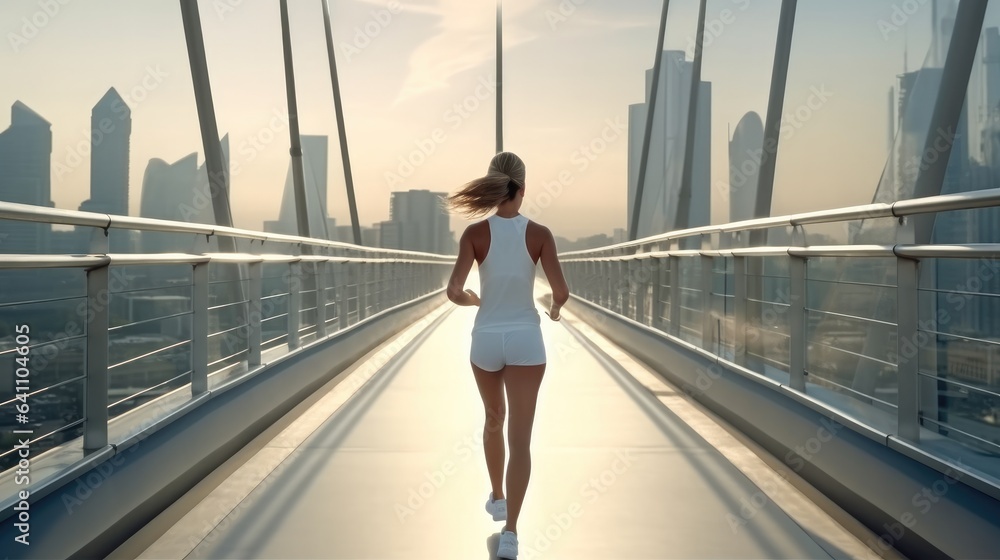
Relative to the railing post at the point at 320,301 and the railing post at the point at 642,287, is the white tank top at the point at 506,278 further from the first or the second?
the railing post at the point at 642,287

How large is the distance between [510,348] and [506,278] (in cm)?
25

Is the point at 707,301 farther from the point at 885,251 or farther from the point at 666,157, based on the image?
the point at 666,157

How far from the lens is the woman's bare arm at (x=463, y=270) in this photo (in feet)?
10.9

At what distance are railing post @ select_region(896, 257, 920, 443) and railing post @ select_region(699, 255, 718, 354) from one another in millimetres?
3178

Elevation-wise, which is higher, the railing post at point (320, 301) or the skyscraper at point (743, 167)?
the skyscraper at point (743, 167)

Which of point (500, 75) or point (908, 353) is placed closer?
point (908, 353)

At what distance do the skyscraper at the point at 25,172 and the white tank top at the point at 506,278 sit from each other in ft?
4.77

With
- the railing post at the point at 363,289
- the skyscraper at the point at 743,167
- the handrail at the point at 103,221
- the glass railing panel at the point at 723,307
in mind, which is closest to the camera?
the handrail at the point at 103,221

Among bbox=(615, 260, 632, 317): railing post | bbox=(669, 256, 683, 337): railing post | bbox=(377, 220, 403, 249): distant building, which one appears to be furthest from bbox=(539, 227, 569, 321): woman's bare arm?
bbox=(377, 220, 403, 249): distant building

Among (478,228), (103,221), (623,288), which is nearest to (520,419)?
(478,228)

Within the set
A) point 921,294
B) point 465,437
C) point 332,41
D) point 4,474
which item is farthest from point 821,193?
point 332,41

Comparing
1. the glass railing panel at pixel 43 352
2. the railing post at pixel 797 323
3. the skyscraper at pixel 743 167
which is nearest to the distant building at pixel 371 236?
the skyscraper at pixel 743 167

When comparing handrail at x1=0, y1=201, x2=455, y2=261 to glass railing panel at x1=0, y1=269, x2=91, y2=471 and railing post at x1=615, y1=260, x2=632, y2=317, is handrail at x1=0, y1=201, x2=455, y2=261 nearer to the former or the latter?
glass railing panel at x1=0, y1=269, x2=91, y2=471

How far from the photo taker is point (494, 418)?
348 centimetres
